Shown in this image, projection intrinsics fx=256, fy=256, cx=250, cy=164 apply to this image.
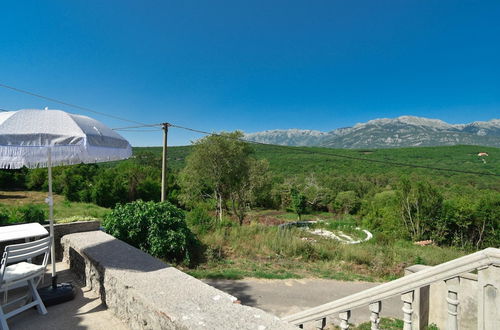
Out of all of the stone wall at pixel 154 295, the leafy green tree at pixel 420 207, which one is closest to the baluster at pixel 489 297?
the stone wall at pixel 154 295

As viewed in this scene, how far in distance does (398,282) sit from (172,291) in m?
1.88

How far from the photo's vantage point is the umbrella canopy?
7.88 feet

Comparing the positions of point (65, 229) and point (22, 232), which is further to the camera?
point (65, 229)

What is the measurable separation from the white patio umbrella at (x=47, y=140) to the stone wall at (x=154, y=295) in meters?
1.32

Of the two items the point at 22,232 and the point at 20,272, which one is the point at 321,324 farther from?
the point at 22,232

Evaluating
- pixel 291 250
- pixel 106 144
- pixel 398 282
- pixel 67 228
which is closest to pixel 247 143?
pixel 291 250

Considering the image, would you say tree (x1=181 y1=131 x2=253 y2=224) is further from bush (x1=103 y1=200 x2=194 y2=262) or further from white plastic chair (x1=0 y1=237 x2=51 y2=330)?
white plastic chair (x1=0 y1=237 x2=51 y2=330)

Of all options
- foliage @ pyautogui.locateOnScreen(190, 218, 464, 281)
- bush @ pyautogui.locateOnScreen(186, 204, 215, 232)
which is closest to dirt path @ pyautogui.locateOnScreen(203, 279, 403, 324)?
foliage @ pyautogui.locateOnScreen(190, 218, 464, 281)

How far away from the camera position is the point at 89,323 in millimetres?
2686

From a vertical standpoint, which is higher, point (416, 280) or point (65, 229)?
point (416, 280)

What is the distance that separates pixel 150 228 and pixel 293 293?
3511mm

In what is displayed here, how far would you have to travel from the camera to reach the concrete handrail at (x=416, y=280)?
153 centimetres

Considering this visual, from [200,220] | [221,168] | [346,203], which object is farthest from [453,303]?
[346,203]

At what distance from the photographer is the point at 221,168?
17.3 m
